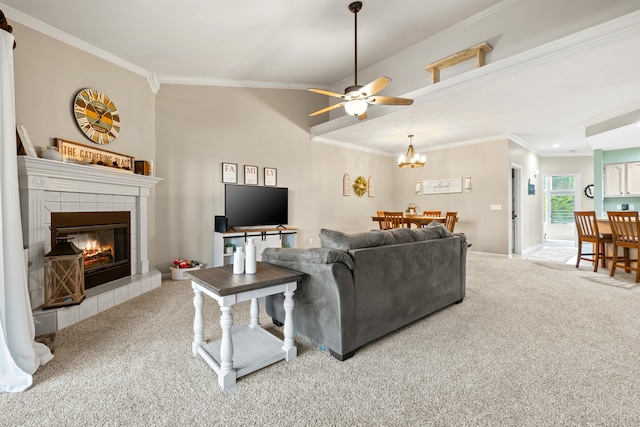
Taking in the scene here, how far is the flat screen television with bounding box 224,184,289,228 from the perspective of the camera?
15.6ft

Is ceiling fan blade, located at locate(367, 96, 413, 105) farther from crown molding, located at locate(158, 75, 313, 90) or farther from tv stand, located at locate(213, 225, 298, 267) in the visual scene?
crown molding, located at locate(158, 75, 313, 90)

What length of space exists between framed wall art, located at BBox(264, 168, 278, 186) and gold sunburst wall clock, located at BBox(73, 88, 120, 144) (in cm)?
232

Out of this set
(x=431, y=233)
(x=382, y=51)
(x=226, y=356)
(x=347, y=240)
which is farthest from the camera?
(x=382, y=51)

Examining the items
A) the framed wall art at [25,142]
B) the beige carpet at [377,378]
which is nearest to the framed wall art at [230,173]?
the framed wall art at [25,142]

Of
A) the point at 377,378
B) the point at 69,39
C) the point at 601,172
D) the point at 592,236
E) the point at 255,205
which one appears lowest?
the point at 377,378

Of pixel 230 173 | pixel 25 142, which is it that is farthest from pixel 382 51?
pixel 25 142

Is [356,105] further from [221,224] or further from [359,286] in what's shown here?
[221,224]

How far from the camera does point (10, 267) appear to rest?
185 centimetres

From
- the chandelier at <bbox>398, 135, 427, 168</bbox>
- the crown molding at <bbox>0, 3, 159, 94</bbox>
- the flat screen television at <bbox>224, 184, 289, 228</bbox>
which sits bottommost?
the flat screen television at <bbox>224, 184, 289, 228</bbox>

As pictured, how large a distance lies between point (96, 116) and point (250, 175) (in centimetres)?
230

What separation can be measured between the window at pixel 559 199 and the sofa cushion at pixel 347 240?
9.17m

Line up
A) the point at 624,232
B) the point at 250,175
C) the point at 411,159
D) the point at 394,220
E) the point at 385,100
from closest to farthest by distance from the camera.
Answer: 1. the point at 385,100
2. the point at 624,232
3. the point at 250,175
4. the point at 394,220
5. the point at 411,159

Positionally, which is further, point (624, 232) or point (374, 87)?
point (624, 232)

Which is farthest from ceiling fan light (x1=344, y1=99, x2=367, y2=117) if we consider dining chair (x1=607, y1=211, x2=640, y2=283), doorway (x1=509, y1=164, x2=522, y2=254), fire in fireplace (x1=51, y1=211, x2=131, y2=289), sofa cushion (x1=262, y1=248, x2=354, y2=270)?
doorway (x1=509, y1=164, x2=522, y2=254)
